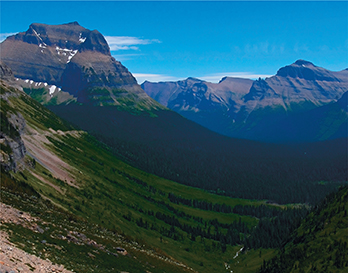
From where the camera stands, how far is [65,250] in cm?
6247

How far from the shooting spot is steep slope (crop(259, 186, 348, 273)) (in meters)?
101

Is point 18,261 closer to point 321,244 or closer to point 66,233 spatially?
point 66,233

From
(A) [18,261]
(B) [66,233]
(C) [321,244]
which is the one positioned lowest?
(C) [321,244]

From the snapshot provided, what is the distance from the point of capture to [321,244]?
11069cm

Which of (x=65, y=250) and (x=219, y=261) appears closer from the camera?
(x=65, y=250)

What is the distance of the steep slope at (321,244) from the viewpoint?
100562 millimetres

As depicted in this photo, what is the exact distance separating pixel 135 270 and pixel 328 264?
56.9m

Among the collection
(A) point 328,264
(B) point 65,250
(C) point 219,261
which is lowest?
(C) point 219,261

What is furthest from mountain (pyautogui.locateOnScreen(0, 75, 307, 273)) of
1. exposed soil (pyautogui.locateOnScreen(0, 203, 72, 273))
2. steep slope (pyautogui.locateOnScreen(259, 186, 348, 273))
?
steep slope (pyautogui.locateOnScreen(259, 186, 348, 273))

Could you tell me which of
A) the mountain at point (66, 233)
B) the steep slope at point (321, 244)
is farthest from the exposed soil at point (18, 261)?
the steep slope at point (321, 244)

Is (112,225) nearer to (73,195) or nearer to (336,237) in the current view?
(73,195)

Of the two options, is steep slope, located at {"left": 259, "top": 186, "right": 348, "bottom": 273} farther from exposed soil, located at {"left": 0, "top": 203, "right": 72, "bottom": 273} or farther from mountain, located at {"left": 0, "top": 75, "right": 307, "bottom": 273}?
exposed soil, located at {"left": 0, "top": 203, "right": 72, "bottom": 273}

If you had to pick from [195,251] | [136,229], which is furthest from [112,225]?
[195,251]

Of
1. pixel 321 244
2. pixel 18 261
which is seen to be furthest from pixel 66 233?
pixel 321 244
